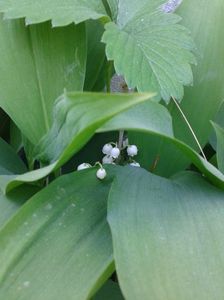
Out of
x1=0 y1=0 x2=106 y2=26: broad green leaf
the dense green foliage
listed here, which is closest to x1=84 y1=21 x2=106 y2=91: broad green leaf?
the dense green foliage

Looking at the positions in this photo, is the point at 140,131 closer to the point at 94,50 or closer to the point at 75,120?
the point at 75,120

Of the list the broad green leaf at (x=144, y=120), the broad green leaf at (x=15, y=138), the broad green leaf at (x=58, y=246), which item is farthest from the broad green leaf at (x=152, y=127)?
the broad green leaf at (x=15, y=138)

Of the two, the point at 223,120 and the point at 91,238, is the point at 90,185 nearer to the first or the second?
the point at 91,238

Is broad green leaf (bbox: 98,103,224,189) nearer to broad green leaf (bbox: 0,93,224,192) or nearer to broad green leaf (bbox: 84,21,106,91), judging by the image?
broad green leaf (bbox: 0,93,224,192)

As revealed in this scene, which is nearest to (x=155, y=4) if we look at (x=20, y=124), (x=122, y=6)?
(x=122, y=6)

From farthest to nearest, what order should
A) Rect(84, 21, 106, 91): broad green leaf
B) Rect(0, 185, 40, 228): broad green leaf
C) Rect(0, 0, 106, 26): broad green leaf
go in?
Rect(84, 21, 106, 91): broad green leaf, Rect(0, 0, 106, 26): broad green leaf, Rect(0, 185, 40, 228): broad green leaf

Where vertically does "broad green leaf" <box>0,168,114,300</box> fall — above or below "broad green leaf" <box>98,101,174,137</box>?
below

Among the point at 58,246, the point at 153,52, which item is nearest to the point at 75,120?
the point at 58,246
